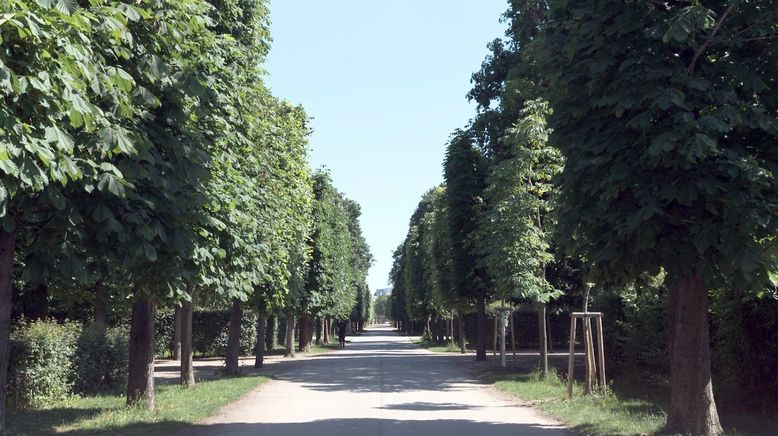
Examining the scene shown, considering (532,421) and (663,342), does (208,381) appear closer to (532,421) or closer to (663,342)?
(532,421)

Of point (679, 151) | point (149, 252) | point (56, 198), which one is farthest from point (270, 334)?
point (679, 151)

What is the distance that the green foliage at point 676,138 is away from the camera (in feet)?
30.4

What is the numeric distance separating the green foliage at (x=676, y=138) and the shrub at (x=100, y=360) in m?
12.4

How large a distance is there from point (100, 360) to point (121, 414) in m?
5.77

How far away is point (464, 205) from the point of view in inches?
1249

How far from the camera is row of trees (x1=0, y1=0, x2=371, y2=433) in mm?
7109

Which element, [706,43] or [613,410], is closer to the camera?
[706,43]

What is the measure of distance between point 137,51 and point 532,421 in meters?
9.32

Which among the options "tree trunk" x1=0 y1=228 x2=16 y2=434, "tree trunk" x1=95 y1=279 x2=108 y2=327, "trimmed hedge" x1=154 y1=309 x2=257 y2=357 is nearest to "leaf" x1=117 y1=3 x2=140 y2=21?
"tree trunk" x1=0 y1=228 x2=16 y2=434

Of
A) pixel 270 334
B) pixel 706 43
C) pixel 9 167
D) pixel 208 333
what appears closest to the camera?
pixel 9 167

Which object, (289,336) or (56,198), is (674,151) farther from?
(289,336)

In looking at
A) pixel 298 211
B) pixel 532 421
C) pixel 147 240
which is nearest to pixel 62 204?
pixel 147 240

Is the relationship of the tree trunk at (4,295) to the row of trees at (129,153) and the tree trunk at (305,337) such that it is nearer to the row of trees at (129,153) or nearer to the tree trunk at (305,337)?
the row of trees at (129,153)

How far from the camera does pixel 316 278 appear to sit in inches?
1491
